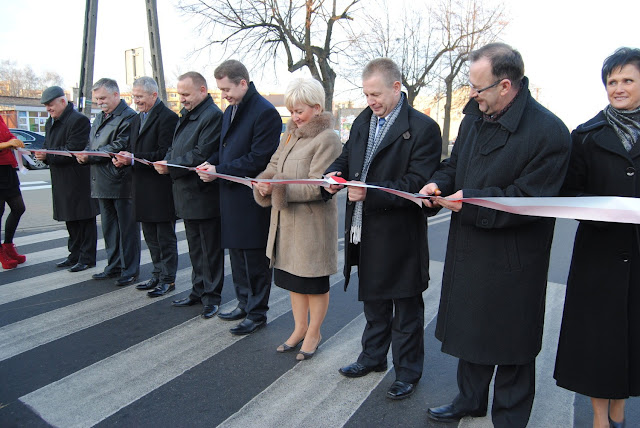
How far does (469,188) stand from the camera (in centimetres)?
275

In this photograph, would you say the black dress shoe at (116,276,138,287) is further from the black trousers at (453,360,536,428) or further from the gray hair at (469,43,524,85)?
the gray hair at (469,43,524,85)

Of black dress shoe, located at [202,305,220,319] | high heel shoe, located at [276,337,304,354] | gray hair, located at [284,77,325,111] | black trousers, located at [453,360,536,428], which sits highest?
gray hair, located at [284,77,325,111]

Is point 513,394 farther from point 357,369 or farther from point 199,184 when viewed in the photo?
point 199,184

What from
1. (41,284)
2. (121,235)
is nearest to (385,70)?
(121,235)

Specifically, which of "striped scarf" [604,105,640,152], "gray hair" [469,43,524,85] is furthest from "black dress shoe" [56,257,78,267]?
"striped scarf" [604,105,640,152]

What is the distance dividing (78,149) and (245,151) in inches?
114

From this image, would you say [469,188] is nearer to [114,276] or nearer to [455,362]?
[455,362]

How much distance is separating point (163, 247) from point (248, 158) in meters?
1.82

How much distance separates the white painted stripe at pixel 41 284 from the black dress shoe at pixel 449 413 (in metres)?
4.62

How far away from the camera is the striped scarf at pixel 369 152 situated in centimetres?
338

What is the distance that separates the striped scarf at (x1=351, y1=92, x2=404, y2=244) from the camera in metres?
3.38

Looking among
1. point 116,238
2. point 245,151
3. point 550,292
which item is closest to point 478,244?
point 245,151

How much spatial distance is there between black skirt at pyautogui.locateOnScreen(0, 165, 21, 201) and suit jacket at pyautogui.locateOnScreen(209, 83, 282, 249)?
3.79 meters

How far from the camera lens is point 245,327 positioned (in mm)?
4523
